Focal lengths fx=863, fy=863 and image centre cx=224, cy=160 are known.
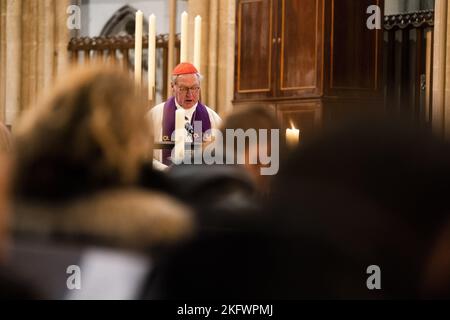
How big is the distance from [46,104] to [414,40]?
7607 millimetres

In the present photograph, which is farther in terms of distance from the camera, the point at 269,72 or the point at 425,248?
the point at 269,72

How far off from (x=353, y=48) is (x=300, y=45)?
452 mm

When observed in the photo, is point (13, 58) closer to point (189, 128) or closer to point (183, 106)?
point (183, 106)

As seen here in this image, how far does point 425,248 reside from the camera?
46.9 inches

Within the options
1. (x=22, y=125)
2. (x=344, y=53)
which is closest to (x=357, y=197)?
(x=22, y=125)

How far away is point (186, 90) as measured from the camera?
404cm

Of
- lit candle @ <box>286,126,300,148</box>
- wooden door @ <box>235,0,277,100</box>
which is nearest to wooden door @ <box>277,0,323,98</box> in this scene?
wooden door @ <box>235,0,277,100</box>

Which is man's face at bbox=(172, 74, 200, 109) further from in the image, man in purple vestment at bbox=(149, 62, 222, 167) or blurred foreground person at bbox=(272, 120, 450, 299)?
blurred foreground person at bbox=(272, 120, 450, 299)

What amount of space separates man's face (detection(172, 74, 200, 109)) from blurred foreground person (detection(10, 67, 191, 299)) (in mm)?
2795

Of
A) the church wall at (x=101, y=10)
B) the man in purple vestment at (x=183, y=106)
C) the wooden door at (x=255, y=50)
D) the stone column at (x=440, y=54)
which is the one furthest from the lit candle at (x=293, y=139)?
the church wall at (x=101, y=10)

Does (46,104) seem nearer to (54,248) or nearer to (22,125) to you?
(22,125)

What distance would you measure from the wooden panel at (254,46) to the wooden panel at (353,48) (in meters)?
0.64

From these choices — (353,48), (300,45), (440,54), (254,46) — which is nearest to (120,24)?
(254,46)
